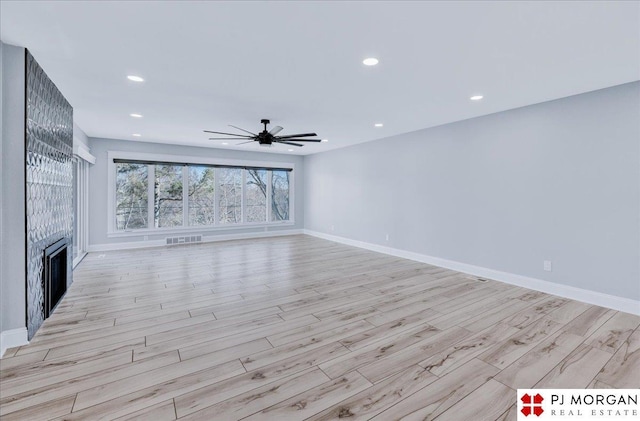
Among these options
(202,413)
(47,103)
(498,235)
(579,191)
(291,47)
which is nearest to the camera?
(202,413)

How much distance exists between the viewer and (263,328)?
2854mm

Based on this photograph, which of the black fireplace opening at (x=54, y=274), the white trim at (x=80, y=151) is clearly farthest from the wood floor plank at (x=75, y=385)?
the white trim at (x=80, y=151)

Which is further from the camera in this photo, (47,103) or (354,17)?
(47,103)

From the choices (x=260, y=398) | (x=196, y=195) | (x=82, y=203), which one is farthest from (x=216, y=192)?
(x=260, y=398)

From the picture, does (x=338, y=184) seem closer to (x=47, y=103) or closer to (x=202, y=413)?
(x=47, y=103)

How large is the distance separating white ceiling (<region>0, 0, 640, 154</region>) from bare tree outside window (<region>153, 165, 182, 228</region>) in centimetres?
290

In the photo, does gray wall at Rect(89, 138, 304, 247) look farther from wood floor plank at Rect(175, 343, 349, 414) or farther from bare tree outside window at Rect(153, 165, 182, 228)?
wood floor plank at Rect(175, 343, 349, 414)

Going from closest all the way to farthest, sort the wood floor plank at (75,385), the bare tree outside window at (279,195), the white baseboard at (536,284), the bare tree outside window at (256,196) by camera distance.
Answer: the wood floor plank at (75,385) → the white baseboard at (536,284) → the bare tree outside window at (256,196) → the bare tree outside window at (279,195)

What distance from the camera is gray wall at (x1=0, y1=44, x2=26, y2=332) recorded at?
2516mm

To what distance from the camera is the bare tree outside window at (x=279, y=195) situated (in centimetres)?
893

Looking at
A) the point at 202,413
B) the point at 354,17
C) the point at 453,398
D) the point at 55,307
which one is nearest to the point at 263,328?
the point at 202,413

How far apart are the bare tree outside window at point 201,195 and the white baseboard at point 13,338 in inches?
205

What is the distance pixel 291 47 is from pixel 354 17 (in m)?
0.67

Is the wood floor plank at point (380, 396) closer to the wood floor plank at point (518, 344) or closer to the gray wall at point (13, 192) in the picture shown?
the wood floor plank at point (518, 344)
